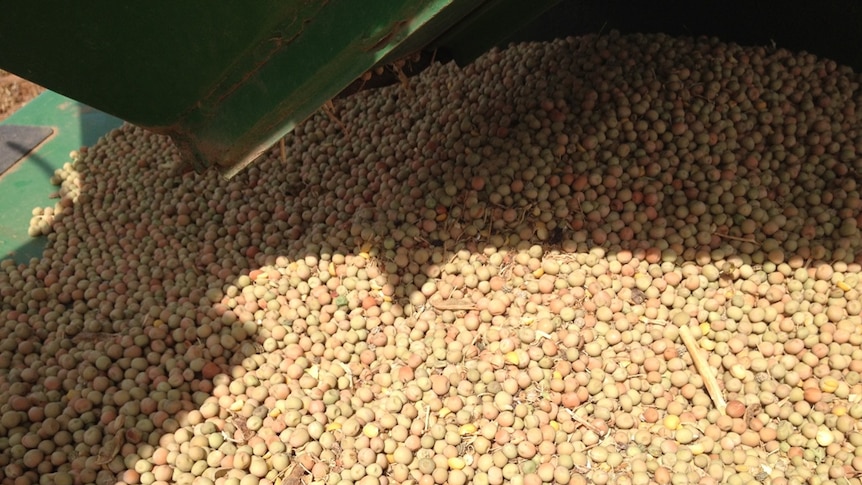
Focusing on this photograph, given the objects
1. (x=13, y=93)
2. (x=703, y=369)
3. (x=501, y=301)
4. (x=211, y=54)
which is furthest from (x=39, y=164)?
(x=703, y=369)

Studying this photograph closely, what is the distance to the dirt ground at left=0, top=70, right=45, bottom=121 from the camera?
494cm

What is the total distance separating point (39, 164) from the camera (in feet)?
11.0

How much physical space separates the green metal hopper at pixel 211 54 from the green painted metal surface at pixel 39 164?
1.74m

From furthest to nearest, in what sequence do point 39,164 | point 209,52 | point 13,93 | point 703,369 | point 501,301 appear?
point 13,93 < point 39,164 < point 501,301 < point 703,369 < point 209,52

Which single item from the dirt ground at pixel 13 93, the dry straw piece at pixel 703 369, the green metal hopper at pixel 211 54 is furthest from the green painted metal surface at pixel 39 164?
the dry straw piece at pixel 703 369

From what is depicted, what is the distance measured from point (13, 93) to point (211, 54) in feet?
15.2

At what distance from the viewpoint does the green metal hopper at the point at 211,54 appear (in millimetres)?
1385

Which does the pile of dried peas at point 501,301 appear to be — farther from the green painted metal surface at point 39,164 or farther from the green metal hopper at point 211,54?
the green metal hopper at point 211,54

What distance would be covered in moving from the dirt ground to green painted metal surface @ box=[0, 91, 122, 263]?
1.43 meters

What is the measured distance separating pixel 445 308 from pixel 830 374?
1281mm

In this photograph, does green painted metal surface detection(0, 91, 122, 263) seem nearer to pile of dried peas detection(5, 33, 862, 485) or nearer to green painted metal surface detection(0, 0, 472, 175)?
pile of dried peas detection(5, 33, 862, 485)

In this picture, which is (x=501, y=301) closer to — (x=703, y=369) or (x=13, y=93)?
(x=703, y=369)

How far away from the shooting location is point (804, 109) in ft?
8.19

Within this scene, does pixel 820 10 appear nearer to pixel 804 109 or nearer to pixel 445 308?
pixel 804 109
